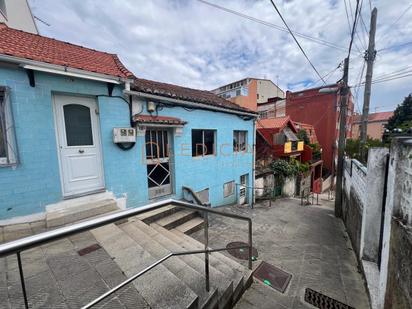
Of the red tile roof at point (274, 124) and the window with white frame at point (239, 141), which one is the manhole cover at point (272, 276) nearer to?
the window with white frame at point (239, 141)

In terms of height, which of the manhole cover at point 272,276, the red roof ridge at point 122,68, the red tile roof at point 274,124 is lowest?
the manhole cover at point 272,276

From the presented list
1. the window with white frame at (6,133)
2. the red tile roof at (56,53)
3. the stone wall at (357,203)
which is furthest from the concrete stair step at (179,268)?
the stone wall at (357,203)

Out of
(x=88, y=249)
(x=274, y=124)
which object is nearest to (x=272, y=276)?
(x=88, y=249)

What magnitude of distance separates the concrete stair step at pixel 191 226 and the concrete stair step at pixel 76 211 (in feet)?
5.59

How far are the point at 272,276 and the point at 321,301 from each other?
2.69 ft

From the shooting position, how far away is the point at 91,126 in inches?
160

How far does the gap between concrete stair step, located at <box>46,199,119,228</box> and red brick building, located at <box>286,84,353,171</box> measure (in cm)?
2107

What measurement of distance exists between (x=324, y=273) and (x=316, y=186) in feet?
51.4

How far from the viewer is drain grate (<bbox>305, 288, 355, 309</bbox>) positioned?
2.81 m

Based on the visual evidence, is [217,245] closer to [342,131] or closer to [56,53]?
[56,53]

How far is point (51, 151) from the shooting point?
3.52 meters

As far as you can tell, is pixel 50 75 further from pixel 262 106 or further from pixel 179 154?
pixel 262 106

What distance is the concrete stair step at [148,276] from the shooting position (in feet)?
5.97

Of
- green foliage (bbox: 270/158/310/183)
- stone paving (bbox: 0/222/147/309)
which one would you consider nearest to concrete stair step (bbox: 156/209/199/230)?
stone paving (bbox: 0/222/147/309)
